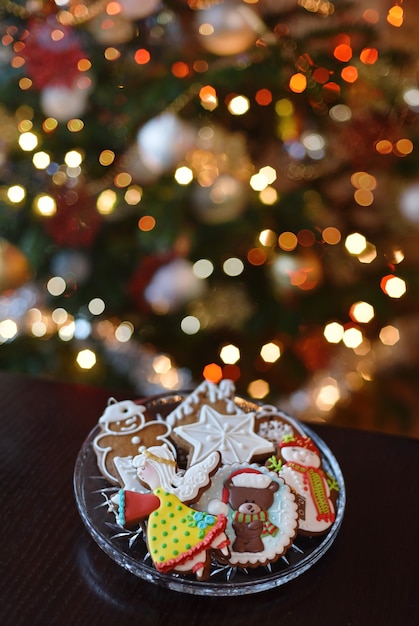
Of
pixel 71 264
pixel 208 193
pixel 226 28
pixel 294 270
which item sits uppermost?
pixel 226 28

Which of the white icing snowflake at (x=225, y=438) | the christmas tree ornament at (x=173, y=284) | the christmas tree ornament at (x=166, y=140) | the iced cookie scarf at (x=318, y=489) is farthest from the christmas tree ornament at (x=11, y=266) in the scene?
the iced cookie scarf at (x=318, y=489)

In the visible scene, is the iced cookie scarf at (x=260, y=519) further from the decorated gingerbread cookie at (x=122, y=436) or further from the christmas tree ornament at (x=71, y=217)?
the christmas tree ornament at (x=71, y=217)

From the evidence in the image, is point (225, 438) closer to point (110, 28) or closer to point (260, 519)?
point (260, 519)

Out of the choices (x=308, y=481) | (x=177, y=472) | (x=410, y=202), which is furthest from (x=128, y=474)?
(x=410, y=202)

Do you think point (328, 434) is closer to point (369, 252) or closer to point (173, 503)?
point (173, 503)

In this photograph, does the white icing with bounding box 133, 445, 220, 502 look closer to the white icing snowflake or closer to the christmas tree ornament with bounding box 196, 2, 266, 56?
the white icing snowflake

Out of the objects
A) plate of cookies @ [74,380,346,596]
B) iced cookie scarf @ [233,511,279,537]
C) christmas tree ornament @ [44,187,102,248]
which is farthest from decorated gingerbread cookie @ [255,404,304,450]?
christmas tree ornament @ [44,187,102,248]

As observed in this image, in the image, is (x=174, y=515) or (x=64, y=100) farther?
(x=64, y=100)
